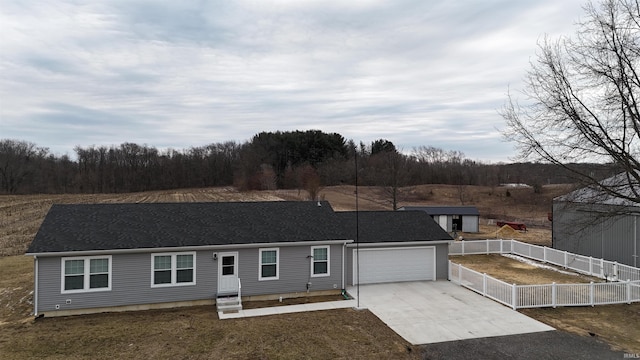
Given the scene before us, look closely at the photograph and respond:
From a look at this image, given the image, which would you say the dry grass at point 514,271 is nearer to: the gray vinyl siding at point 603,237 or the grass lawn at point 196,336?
the gray vinyl siding at point 603,237

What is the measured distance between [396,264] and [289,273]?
5.38 m

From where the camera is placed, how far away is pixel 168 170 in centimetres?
8881

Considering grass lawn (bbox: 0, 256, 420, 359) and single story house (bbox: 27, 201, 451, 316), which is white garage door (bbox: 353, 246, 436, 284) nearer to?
single story house (bbox: 27, 201, 451, 316)

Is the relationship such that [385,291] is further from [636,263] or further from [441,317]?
[636,263]

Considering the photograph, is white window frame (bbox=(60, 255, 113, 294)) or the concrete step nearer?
white window frame (bbox=(60, 255, 113, 294))

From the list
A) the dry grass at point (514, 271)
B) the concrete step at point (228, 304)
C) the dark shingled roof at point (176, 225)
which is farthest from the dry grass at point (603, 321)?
the concrete step at point (228, 304)

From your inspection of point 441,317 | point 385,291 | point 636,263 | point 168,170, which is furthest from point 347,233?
point 168,170

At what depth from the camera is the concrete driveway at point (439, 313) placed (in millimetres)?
12094

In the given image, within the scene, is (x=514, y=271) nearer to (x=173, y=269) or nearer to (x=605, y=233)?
(x=605, y=233)

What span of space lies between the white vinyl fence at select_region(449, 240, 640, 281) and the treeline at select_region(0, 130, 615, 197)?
45.3 m

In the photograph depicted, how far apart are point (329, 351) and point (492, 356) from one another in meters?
4.32

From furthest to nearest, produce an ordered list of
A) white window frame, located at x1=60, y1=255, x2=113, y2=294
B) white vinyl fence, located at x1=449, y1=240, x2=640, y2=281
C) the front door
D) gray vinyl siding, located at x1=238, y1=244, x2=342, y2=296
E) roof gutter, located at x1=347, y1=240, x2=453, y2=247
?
white vinyl fence, located at x1=449, y1=240, x2=640, y2=281
roof gutter, located at x1=347, y1=240, x2=453, y2=247
gray vinyl siding, located at x1=238, y1=244, x2=342, y2=296
the front door
white window frame, located at x1=60, y1=255, x2=113, y2=294

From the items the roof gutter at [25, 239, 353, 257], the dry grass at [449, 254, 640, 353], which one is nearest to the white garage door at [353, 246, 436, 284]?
the roof gutter at [25, 239, 353, 257]

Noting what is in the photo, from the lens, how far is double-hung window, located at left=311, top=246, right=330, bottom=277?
640 inches
